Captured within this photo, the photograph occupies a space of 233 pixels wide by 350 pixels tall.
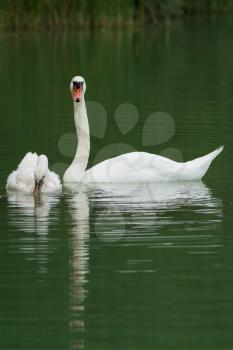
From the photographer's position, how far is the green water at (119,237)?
8352mm

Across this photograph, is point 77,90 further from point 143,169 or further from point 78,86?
point 143,169

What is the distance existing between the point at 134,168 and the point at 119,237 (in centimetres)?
290

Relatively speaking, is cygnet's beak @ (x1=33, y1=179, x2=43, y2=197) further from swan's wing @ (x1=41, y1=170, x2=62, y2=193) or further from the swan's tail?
the swan's tail

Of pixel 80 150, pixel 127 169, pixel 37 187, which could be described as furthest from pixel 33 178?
pixel 80 150

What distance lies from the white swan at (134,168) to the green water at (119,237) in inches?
6.6

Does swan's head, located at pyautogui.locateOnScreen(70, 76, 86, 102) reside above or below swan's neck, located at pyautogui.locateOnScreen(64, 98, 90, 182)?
above

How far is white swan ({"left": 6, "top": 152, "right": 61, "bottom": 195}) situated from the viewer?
13.3m

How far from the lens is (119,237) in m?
11.1

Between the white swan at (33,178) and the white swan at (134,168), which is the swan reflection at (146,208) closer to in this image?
the white swan at (134,168)

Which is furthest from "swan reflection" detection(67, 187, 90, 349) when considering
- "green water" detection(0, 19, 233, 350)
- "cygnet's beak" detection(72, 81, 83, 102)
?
"cygnet's beak" detection(72, 81, 83, 102)

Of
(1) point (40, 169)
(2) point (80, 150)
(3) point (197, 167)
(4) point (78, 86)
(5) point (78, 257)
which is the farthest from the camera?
(2) point (80, 150)

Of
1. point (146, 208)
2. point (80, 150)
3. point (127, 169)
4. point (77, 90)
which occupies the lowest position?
point (146, 208)

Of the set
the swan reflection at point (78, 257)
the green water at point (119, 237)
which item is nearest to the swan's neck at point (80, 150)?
the swan reflection at point (78, 257)

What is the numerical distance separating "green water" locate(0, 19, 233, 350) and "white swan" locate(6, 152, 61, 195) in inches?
6.9
